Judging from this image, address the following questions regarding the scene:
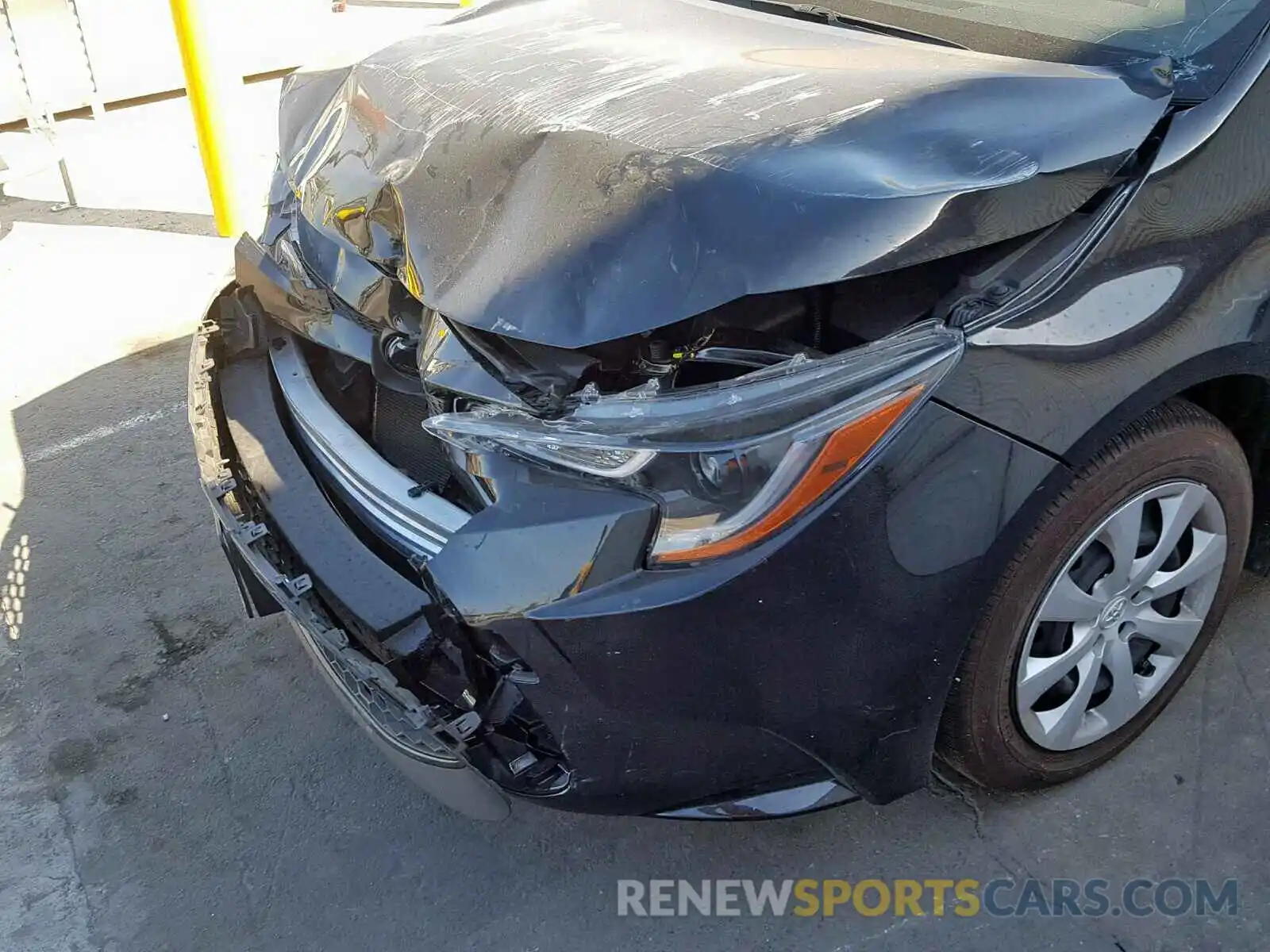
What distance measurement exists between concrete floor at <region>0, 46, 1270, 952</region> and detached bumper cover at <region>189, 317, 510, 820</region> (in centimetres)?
37

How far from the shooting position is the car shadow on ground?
202 centimetres

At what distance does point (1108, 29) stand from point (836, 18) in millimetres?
611

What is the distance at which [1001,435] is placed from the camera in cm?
163

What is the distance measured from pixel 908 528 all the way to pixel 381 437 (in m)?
1.10

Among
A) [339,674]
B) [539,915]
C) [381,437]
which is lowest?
[539,915]

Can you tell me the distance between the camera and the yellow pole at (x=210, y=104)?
16.0 ft

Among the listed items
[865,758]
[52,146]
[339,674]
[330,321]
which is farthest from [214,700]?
[52,146]

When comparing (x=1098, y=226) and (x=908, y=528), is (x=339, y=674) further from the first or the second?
(x=1098, y=226)

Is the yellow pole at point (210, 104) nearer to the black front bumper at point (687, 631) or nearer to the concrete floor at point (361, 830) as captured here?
the concrete floor at point (361, 830)

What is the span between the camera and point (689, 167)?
1.72 m

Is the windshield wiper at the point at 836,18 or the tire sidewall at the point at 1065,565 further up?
the windshield wiper at the point at 836,18

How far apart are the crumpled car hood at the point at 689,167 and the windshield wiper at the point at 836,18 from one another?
2.5 inches

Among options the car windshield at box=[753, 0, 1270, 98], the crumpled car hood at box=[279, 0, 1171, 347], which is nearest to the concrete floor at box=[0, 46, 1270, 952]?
the crumpled car hood at box=[279, 0, 1171, 347]

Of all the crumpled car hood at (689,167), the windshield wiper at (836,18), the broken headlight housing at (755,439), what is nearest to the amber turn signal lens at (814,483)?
the broken headlight housing at (755,439)
